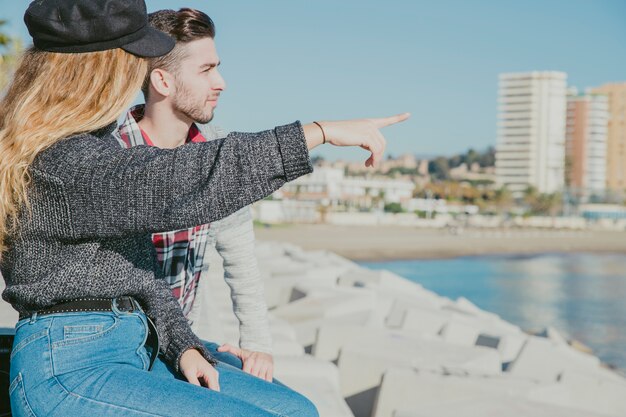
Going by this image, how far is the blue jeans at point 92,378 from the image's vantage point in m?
1.46

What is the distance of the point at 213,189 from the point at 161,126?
0.84 metres

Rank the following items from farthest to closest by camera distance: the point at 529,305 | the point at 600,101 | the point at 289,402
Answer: the point at 600,101, the point at 529,305, the point at 289,402

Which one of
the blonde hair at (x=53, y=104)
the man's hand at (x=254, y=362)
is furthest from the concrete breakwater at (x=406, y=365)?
the blonde hair at (x=53, y=104)

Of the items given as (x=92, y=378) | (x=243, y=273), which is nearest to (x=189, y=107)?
(x=243, y=273)

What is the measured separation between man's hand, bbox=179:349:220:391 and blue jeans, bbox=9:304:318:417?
0.62ft

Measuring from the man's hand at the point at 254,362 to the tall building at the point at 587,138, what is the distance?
12240 centimetres

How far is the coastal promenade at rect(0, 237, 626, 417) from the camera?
125 inches

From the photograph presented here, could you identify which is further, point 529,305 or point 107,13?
point 529,305

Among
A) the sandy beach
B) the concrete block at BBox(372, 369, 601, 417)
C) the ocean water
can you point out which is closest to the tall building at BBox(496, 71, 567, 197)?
the sandy beach

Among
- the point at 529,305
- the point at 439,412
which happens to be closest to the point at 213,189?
the point at 439,412

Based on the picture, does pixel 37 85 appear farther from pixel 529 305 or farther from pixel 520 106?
pixel 520 106

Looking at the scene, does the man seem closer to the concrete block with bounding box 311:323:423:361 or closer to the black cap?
the black cap

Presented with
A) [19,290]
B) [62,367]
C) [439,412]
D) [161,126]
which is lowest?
[439,412]

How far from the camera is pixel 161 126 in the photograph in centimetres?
221
